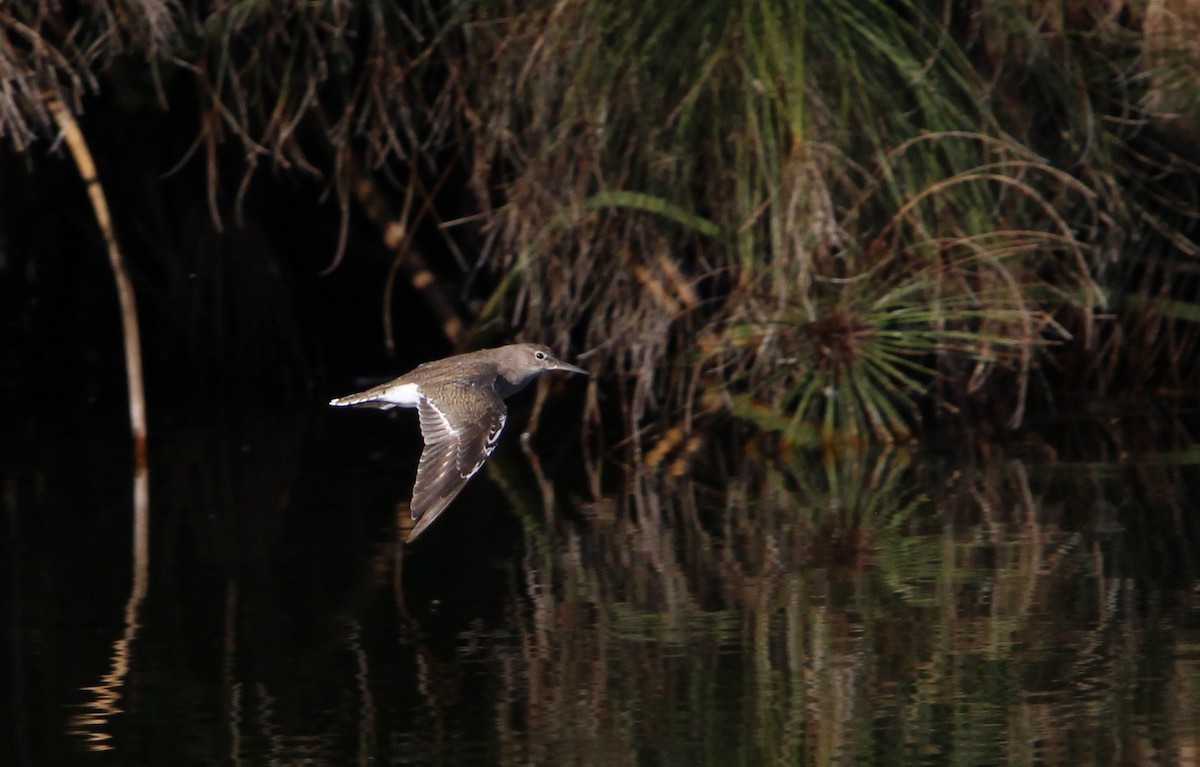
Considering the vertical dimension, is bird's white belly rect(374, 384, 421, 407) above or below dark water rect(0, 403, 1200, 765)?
above

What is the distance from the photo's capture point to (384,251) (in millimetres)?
12289

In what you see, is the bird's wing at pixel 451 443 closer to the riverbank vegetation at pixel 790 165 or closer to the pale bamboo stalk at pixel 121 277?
the riverbank vegetation at pixel 790 165

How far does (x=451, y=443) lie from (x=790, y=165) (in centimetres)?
301

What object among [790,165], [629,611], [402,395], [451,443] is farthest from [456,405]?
[790,165]

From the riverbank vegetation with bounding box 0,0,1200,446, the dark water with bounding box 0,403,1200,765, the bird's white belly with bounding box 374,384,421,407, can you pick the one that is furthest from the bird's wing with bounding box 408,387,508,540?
the riverbank vegetation with bounding box 0,0,1200,446

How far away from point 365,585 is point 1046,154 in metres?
4.21

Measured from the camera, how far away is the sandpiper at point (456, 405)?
5.34m

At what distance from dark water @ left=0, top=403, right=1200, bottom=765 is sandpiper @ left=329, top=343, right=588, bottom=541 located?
520 mm

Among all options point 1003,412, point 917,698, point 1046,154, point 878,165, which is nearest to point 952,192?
point 878,165

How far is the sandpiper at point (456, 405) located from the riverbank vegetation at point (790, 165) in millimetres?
1646

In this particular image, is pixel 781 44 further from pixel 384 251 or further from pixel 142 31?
pixel 384 251

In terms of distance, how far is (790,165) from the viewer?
8195mm

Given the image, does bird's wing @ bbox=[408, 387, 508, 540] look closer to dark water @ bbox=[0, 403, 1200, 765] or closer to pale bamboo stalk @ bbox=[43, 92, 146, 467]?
dark water @ bbox=[0, 403, 1200, 765]

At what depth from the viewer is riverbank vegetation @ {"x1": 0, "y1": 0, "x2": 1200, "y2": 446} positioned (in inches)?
327
